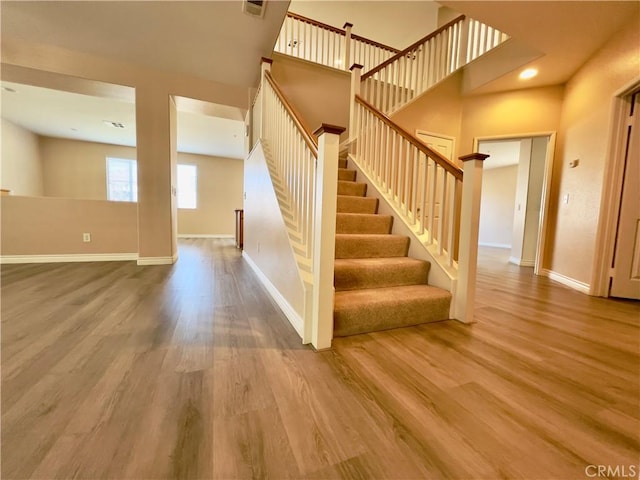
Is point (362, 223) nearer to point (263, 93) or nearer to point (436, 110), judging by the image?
point (263, 93)

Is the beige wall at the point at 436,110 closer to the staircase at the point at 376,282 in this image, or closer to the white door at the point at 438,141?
the white door at the point at 438,141

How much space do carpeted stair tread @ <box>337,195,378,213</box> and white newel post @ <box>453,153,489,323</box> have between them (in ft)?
3.30

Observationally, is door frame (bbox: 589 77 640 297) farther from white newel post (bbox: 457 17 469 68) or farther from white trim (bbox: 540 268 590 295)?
white newel post (bbox: 457 17 469 68)

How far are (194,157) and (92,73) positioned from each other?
4718 mm

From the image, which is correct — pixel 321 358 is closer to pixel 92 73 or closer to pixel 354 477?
pixel 354 477

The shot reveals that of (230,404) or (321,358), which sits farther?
(321,358)

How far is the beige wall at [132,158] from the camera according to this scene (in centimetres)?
664

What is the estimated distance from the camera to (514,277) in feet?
11.9

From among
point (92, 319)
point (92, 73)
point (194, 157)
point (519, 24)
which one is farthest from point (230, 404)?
point (194, 157)

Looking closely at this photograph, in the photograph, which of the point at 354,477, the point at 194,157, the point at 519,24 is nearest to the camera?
the point at 354,477

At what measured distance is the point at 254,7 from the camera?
2.53 m

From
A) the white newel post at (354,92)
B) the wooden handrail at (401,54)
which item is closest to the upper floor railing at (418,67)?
the wooden handrail at (401,54)

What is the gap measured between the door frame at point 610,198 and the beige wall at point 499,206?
211 inches

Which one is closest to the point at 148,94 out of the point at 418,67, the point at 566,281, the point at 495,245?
the point at 418,67
